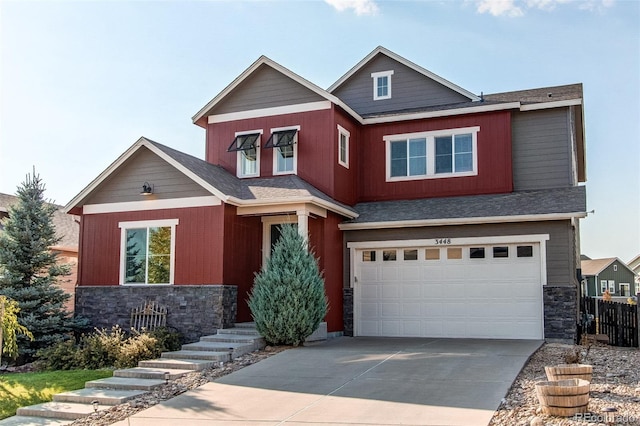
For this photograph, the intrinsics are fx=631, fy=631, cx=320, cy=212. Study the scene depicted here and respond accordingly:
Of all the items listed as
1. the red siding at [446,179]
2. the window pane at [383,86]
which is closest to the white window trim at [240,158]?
the red siding at [446,179]

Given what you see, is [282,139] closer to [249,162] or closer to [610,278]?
[249,162]

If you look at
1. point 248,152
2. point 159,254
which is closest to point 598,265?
point 248,152

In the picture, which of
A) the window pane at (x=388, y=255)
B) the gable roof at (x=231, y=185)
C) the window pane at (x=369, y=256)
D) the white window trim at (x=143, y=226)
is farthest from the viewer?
the window pane at (x=369, y=256)

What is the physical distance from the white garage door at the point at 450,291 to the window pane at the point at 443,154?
8.25ft

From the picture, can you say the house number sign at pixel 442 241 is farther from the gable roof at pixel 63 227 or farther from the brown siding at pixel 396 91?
the gable roof at pixel 63 227

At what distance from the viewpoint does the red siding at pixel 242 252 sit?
14.7 m

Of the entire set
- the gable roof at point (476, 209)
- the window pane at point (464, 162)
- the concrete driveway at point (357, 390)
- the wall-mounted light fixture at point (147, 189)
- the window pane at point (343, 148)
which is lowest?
the concrete driveway at point (357, 390)

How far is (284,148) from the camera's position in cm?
1664

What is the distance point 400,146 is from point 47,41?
922 cm

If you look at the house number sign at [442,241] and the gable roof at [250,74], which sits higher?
the gable roof at [250,74]

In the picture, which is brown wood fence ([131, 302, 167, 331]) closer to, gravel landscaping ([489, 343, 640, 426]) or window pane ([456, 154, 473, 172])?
gravel landscaping ([489, 343, 640, 426])

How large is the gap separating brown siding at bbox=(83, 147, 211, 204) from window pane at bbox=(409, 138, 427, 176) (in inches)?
228

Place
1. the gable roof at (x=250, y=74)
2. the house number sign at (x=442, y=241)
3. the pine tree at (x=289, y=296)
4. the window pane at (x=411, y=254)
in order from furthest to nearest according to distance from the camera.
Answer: the gable roof at (x=250, y=74), the window pane at (x=411, y=254), the house number sign at (x=442, y=241), the pine tree at (x=289, y=296)

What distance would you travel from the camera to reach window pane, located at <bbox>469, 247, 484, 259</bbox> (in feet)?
49.9
